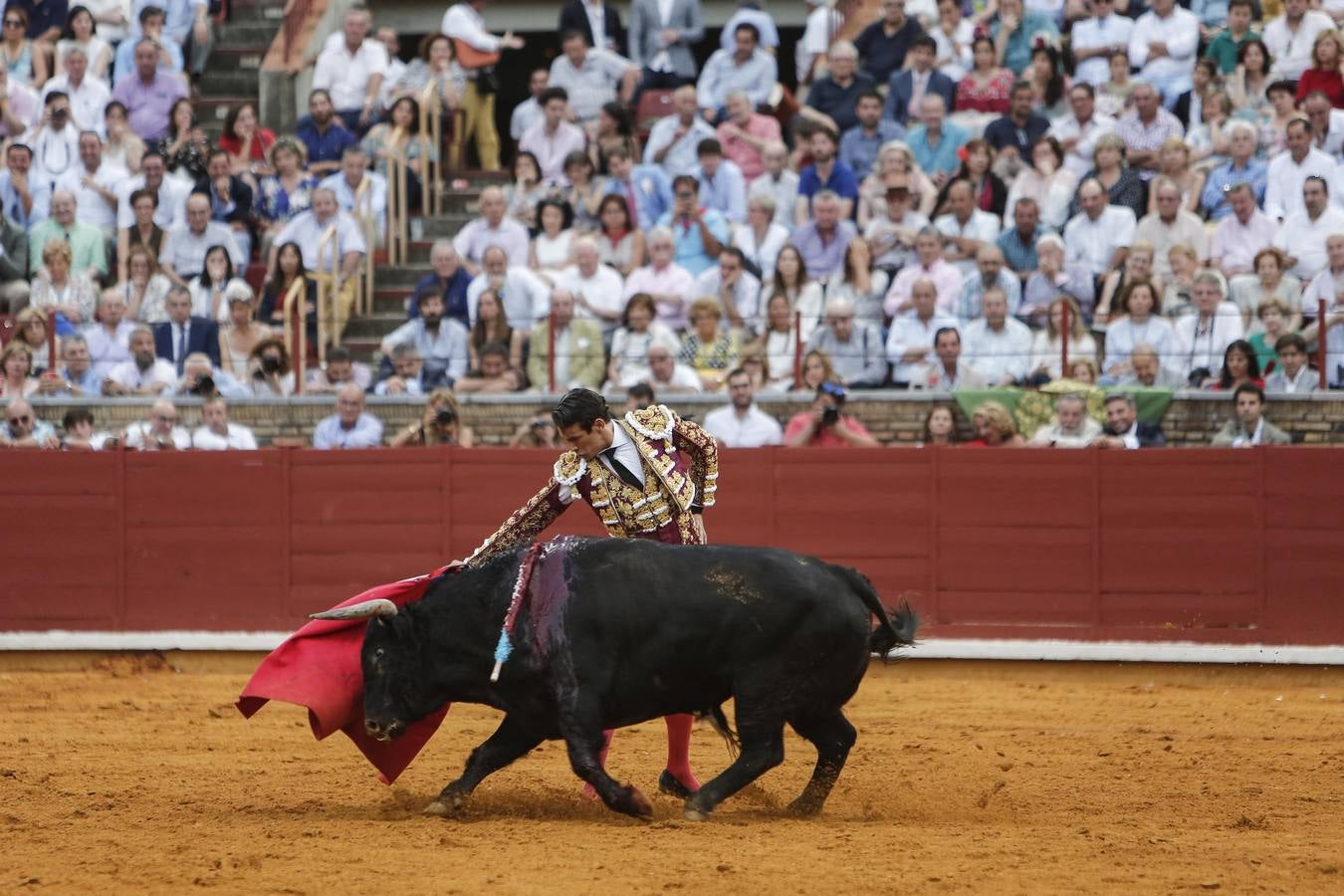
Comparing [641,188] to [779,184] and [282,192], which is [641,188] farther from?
[282,192]

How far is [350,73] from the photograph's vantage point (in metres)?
15.1

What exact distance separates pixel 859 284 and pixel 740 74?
9.41ft

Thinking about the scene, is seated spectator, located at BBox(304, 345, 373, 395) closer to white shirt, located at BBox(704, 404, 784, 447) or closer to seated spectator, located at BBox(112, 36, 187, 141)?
white shirt, located at BBox(704, 404, 784, 447)

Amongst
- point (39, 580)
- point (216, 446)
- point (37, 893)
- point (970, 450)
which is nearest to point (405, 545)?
point (216, 446)

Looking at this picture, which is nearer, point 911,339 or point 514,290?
point 911,339

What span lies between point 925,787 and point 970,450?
4026mm

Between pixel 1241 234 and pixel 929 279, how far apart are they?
1.88 m

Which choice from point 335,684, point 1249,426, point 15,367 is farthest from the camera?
point 15,367

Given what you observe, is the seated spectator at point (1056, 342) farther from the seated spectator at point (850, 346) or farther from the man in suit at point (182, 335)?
the man in suit at point (182, 335)

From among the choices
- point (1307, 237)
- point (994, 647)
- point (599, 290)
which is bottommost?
point (994, 647)

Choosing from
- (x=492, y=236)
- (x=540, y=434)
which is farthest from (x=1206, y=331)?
(x=492, y=236)

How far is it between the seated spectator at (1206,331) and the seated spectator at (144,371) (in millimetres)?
6293

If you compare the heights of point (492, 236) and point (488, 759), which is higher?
point (492, 236)

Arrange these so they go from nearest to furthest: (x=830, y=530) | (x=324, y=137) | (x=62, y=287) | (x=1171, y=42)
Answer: (x=830, y=530)
(x=62, y=287)
(x=1171, y=42)
(x=324, y=137)
